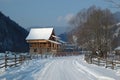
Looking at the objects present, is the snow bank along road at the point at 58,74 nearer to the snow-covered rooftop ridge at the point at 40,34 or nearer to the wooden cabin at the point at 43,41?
the wooden cabin at the point at 43,41

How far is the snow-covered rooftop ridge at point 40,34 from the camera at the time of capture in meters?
96.1

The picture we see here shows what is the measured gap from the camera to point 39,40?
9575 centimetres

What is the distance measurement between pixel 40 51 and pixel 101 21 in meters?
28.8

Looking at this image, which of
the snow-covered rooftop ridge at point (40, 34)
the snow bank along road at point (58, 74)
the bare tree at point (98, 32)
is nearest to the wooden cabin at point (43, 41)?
the snow-covered rooftop ridge at point (40, 34)

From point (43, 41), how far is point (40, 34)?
385 cm

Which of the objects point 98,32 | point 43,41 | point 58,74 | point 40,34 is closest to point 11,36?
point 40,34

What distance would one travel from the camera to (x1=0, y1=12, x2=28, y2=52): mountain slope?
337ft

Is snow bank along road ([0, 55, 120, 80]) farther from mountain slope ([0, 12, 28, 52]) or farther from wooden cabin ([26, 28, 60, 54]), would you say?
mountain slope ([0, 12, 28, 52])

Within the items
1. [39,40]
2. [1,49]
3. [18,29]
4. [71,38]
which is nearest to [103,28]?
[71,38]

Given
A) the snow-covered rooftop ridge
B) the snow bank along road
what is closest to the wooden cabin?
the snow-covered rooftop ridge

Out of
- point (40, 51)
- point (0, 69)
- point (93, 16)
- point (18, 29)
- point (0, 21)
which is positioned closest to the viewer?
point (0, 69)

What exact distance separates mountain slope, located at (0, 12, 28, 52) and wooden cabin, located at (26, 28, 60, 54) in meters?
9.53

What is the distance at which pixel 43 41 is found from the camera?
95.2 meters

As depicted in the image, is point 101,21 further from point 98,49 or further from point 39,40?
point 39,40
